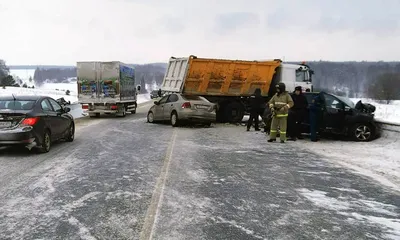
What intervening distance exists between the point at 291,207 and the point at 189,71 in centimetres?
1319

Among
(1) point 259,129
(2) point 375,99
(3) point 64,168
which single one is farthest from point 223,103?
(2) point 375,99

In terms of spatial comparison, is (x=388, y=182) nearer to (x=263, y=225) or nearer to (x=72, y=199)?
(x=263, y=225)

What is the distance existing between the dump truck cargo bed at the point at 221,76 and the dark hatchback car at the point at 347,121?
6123 mm

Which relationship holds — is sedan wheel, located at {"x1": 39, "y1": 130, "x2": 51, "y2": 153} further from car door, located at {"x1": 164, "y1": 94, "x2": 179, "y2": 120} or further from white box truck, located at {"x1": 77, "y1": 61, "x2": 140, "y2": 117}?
white box truck, located at {"x1": 77, "y1": 61, "x2": 140, "y2": 117}

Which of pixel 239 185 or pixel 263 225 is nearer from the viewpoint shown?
pixel 263 225

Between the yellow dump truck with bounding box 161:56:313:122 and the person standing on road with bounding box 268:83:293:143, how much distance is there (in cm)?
623

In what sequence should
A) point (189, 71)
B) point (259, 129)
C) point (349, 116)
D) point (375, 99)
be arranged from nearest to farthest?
1. point (349, 116)
2. point (259, 129)
3. point (189, 71)
4. point (375, 99)

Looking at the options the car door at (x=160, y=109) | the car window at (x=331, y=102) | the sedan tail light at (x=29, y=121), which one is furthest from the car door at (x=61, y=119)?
the car window at (x=331, y=102)

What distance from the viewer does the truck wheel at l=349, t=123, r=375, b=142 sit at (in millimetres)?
12727

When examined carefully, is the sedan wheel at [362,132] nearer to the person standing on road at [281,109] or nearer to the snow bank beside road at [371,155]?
the snow bank beside road at [371,155]

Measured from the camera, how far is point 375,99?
91.8 metres

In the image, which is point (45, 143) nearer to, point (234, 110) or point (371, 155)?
point (371, 155)

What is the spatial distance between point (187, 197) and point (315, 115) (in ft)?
25.8

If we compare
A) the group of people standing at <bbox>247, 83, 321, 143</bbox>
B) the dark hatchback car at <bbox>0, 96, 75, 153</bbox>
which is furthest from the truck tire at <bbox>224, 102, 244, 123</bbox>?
the dark hatchback car at <bbox>0, 96, 75, 153</bbox>
